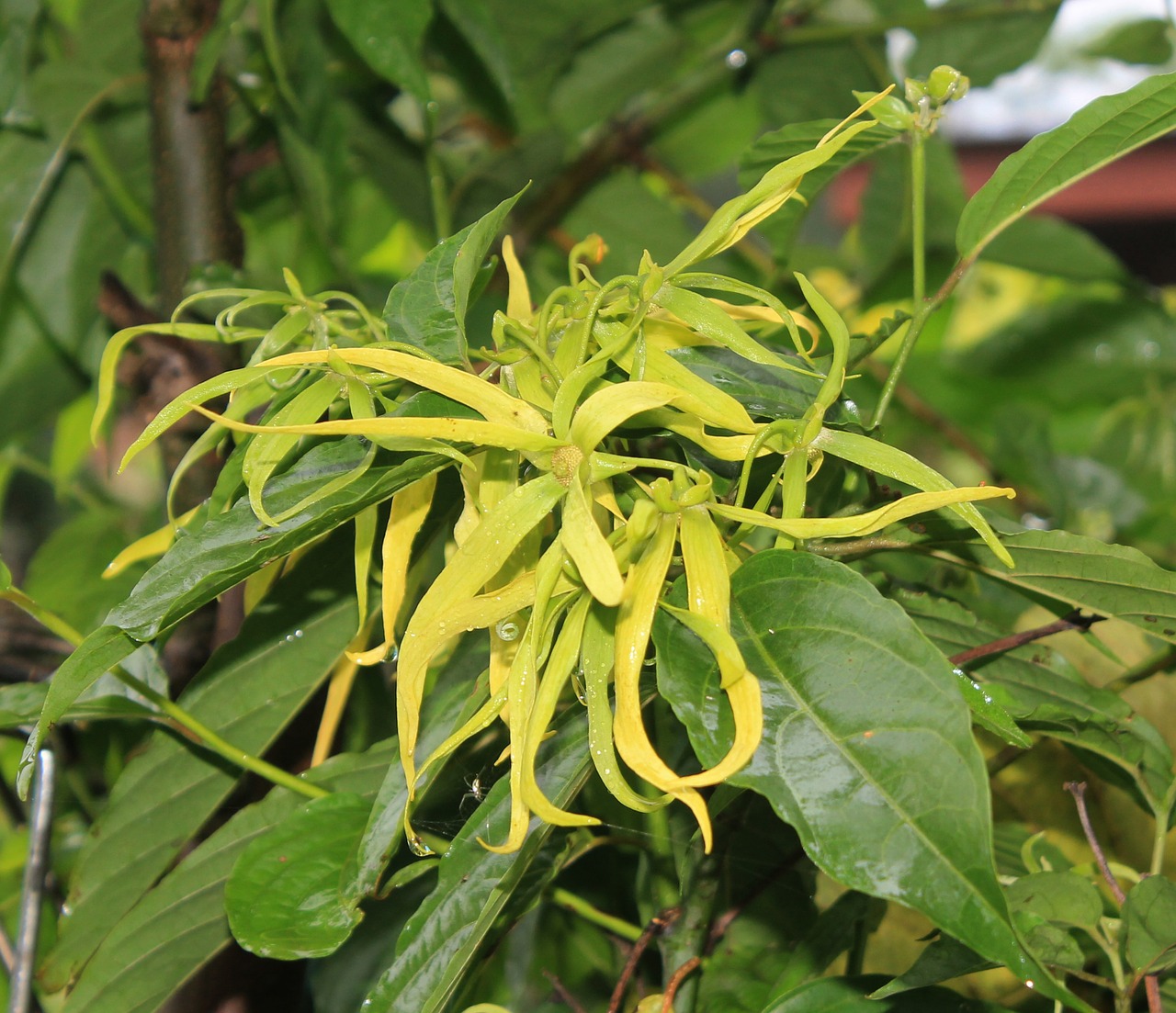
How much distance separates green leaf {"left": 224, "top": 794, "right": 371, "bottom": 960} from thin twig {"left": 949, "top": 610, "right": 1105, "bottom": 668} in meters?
0.18

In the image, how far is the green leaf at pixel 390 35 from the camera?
0.43 m

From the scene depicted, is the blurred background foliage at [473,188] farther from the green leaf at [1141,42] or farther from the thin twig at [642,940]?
the thin twig at [642,940]

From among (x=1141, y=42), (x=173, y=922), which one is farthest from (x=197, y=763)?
(x=1141, y=42)

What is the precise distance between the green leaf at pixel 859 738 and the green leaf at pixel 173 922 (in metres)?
0.15

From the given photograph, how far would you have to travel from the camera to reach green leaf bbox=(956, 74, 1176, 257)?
0.27m

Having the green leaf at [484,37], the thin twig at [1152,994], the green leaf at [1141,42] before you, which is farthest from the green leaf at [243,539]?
the green leaf at [1141,42]

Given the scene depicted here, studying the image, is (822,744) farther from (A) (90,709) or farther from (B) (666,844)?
(A) (90,709)

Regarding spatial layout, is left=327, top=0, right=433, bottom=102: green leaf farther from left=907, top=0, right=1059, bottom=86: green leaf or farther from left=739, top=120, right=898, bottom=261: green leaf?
left=907, top=0, right=1059, bottom=86: green leaf

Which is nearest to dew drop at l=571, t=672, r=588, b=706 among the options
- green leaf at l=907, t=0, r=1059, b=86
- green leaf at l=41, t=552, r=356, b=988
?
green leaf at l=41, t=552, r=356, b=988

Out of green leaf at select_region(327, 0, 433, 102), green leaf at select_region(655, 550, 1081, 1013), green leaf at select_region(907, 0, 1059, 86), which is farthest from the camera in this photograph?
green leaf at select_region(907, 0, 1059, 86)

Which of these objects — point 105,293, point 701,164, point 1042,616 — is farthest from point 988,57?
point 105,293

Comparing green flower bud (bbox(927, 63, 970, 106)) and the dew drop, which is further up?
green flower bud (bbox(927, 63, 970, 106))

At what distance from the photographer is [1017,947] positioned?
17 cm

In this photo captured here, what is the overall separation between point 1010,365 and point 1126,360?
0.28 feet
